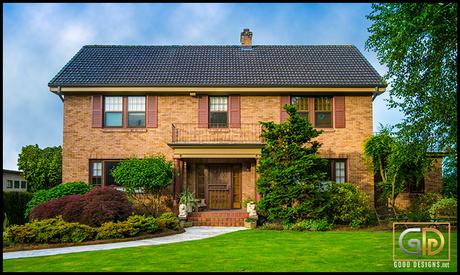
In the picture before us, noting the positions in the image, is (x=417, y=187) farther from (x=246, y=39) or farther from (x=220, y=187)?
(x=246, y=39)

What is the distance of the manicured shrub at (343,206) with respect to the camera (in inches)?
711

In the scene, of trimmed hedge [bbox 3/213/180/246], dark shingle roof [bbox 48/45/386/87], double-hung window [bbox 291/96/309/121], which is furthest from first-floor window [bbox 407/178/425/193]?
trimmed hedge [bbox 3/213/180/246]

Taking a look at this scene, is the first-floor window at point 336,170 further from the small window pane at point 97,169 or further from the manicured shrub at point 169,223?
the small window pane at point 97,169

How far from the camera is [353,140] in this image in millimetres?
21688

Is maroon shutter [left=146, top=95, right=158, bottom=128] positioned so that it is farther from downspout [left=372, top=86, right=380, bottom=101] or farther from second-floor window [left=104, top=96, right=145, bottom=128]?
downspout [left=372, top=86, right=380, bottom=101]

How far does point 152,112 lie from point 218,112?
309cm

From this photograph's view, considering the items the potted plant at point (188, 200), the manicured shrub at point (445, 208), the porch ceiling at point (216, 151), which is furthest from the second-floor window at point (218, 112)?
the manicured shrub at point (445, 208)

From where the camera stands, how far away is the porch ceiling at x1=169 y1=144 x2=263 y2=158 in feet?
66.8

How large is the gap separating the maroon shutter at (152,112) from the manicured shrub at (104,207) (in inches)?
218

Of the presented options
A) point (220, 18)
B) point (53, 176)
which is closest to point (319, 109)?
point (220, 18)

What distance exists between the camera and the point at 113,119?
21812mm

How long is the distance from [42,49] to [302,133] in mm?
11607

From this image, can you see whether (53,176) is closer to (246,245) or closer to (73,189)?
(73,189)

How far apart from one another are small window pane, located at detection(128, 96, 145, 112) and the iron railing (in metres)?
1.81
